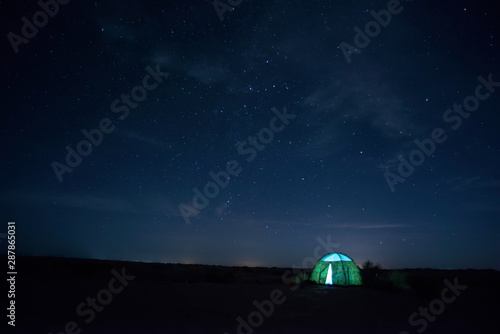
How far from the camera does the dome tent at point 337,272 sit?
13516 millimetres

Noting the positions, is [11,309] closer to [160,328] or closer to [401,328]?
[160,328]

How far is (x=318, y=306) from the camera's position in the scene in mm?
8398

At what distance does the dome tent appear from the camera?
13.5 meters

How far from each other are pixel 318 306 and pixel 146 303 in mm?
4697

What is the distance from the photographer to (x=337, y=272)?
13648mm

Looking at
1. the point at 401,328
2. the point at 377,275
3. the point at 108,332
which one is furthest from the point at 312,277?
the point at 108,332
